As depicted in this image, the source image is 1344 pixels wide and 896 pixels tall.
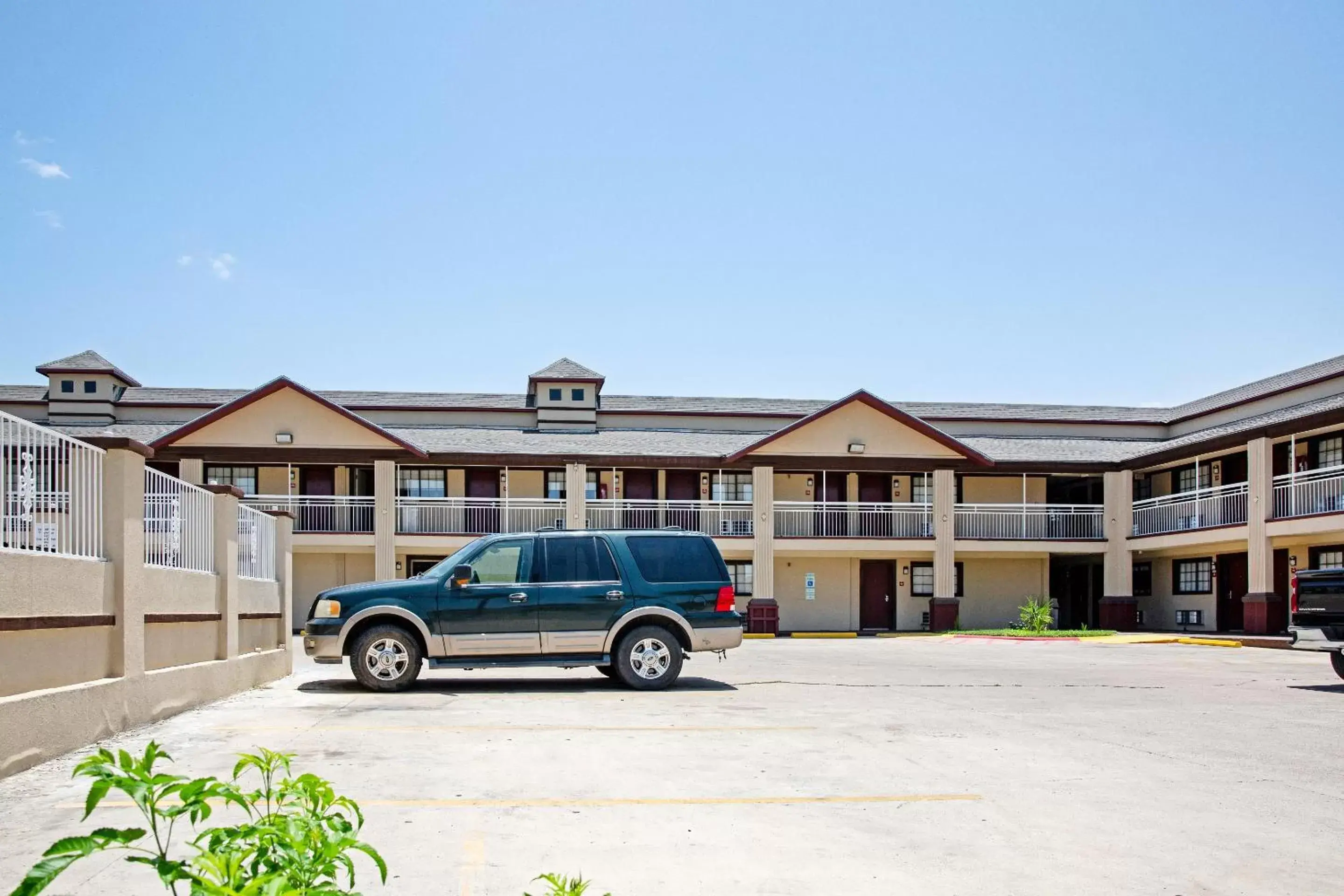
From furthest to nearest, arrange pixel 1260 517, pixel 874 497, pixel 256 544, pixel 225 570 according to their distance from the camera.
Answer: pixel 874 497 → pixel 1260 517 → pixel 256 544 → pixel 225 570

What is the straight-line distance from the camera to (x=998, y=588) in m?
38.4

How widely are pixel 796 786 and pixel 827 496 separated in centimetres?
3026

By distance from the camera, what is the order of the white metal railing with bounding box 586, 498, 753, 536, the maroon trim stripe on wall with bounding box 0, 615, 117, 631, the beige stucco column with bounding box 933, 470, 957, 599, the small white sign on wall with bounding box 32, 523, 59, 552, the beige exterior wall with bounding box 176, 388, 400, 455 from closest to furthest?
the maroon trim stripe on wall with bounding box 0, 615, 117, 631 → the small white sign on wall with bounding box 32, 523, 59, 552 → the beige exterior wall with bounding box 176, 388, 400, 455 → the beige stucco column with bounding box 933, 470, 957, 599 → the white metal railing with bounding box 586, 498, 753, 536

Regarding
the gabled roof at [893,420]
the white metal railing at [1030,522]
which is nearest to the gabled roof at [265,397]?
the gabled roof at [893,420]

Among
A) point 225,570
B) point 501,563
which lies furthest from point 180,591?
point 501,563

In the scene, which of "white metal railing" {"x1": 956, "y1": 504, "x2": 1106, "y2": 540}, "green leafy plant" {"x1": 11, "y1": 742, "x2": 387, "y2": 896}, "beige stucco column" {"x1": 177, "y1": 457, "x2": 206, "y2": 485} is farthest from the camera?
"white metal railing" {"x1": 956, "y1": 504, "x2": 1106, "y2": 540}

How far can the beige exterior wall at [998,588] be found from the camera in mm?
38188

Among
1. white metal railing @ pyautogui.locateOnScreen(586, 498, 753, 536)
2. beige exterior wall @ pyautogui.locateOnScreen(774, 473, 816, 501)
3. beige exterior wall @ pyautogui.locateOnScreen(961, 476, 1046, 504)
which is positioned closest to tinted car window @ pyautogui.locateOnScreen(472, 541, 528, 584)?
white metal railing @ pyautogui.locateOnScreen(586, 498, 753, 536)

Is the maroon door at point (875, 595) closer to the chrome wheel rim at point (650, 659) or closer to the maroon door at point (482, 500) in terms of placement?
the maroon door at point (482, 500)

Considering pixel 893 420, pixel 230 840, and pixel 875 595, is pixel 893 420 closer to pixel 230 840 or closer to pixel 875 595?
pixel 875 595

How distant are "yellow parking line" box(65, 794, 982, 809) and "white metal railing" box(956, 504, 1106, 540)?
29.4 meters

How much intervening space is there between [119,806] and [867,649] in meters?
21.2

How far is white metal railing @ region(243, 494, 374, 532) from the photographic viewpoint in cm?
3488

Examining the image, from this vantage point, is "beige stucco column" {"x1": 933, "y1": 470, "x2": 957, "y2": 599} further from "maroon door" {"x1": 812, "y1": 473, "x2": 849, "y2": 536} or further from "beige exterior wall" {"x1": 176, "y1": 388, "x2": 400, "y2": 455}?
"beige exterior wall" {"x1": 176, "y1": 388, "x2": 400, "y2": 455}
